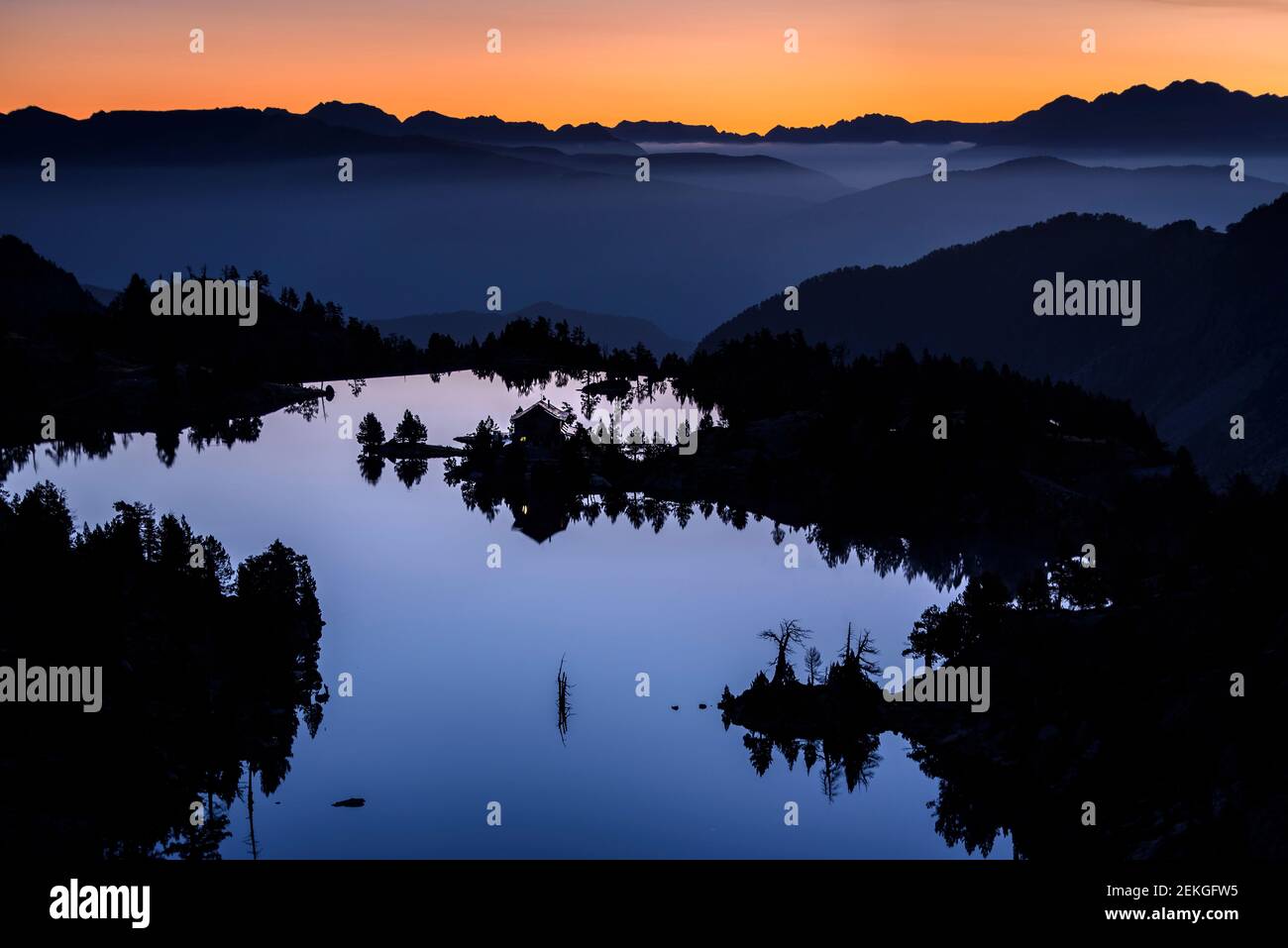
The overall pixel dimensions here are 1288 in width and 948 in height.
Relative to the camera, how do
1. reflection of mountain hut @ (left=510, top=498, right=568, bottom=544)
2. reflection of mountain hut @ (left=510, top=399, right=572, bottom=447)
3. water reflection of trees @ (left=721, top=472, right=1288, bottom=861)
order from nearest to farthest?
water reflection of trees @ (left=721, top=472, right=1288, bottom=861), reflection of mountain hut @ (left=510, top=498, right=568, bottom=544), reflection of mountain hut @ (left=510, top=399, right=572, bottom=447)

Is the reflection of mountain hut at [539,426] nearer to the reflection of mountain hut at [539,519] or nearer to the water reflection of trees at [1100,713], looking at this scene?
the reflection of mountain hut at [539,519]

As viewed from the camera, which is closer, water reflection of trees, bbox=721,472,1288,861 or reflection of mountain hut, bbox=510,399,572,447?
water reflection of trees, bbox=721,472,1288,861

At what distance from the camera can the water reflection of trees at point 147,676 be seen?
53.0 metres

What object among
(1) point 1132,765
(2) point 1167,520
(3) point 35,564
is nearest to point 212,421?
(3) point 35,564

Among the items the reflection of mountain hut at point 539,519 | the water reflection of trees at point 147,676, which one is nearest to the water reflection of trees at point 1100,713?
the water reflection of trees at point 147,676

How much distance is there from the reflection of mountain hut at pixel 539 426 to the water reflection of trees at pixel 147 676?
58.7m

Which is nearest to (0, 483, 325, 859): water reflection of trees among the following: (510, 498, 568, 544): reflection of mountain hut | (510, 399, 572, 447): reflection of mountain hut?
(510, 498, 568, 544): reflection of mountain hut

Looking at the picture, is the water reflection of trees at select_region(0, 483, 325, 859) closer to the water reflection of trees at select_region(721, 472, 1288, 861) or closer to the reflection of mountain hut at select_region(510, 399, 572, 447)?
the water reflection of trees at select_region(721, 472, 1288, 861)

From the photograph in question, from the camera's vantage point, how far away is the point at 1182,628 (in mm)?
66125

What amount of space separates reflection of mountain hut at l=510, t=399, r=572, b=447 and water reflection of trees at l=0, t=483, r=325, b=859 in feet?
193

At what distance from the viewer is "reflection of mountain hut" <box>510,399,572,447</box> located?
141750 mm
